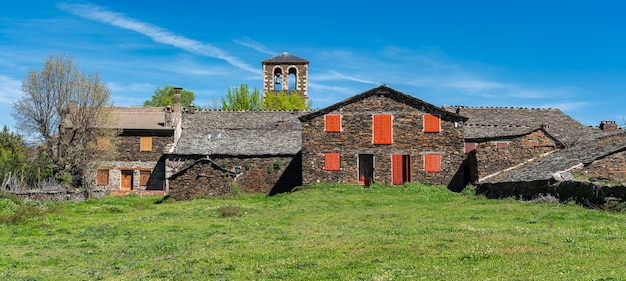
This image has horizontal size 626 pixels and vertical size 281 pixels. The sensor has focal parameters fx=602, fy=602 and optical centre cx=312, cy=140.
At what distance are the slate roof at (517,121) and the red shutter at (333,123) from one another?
1070 cm

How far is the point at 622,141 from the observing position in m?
29.0

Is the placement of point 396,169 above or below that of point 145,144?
below

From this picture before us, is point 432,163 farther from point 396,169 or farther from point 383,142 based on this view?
point 383,142

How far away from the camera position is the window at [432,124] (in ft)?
126

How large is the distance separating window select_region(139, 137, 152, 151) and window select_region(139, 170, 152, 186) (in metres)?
1.79

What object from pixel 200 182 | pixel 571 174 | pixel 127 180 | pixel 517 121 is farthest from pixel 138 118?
pixel 571 174

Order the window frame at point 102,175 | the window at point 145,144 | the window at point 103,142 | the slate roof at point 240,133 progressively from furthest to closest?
the window at point 145,144 → the window frame at point 102,175 → the window at point 103,142 → the slate roof at point 240,133

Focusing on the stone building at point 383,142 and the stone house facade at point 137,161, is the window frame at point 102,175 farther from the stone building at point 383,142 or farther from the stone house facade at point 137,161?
the stone building at point 383,142

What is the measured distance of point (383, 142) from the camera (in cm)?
3844

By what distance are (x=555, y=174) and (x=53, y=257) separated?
64.0 ft

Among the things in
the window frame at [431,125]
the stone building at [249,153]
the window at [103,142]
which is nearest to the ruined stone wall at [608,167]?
the window frame at [431,125]

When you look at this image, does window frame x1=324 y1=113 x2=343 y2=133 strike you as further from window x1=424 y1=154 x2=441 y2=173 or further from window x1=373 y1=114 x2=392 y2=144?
window x1=424 y1=154 x2=441 y2=173

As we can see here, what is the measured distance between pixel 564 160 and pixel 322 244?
18942mm

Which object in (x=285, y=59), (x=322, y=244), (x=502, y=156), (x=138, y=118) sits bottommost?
(x=322, y=244)
